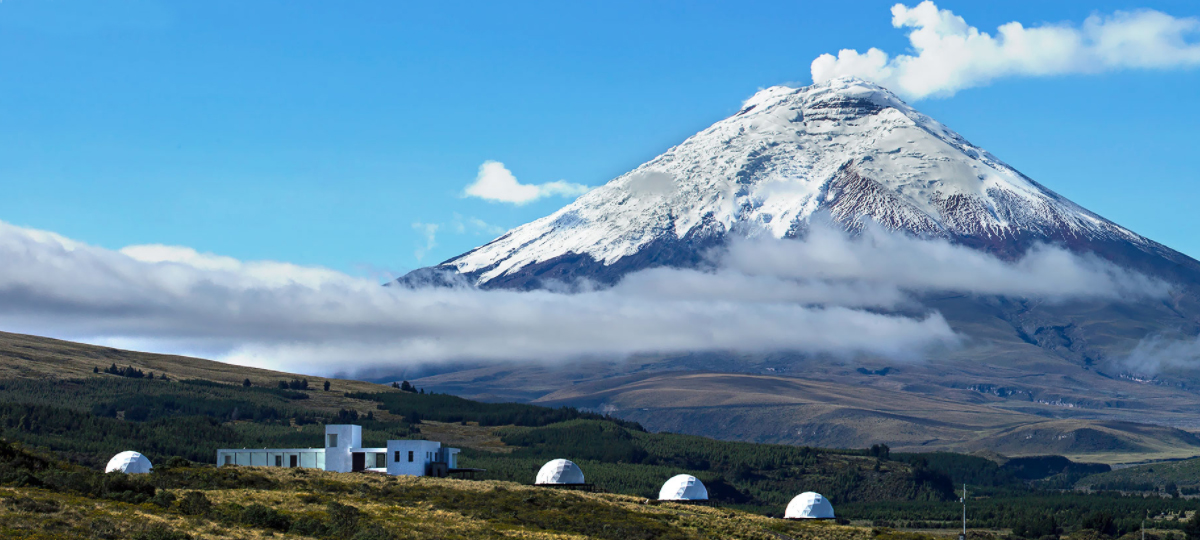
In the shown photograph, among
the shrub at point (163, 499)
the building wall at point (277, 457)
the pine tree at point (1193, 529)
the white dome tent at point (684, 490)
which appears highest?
the shrub at point (163, 499)

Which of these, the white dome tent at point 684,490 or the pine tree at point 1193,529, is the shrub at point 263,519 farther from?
the pine tree at point 1193,529

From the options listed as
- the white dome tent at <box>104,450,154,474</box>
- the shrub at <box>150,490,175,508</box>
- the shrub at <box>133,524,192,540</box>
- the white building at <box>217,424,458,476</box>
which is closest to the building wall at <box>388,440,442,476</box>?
the white building at <box>217,424,458,476</box>

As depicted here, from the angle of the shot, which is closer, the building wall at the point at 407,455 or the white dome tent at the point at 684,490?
the building wall at the point at 407,455

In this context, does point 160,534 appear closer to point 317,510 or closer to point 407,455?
point 317,510

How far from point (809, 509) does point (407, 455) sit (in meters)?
37.3

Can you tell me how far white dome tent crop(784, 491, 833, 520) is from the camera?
117625mm

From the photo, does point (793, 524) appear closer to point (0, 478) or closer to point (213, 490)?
point (213, 490)

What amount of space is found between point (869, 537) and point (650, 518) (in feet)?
55.0

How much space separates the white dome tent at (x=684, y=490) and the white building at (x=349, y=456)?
23009 mm

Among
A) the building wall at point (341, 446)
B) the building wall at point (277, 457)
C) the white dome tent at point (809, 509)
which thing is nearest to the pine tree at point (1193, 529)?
the white dome tent at point (809, 509)

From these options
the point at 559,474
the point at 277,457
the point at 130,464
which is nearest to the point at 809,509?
the point at 559,474

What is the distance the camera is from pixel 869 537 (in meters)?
95.1

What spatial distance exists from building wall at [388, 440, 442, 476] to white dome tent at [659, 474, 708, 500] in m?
23.2

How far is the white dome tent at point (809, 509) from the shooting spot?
117625mm
